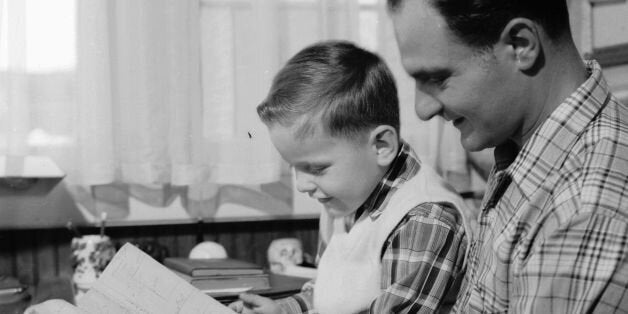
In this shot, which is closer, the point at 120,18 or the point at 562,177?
the point at 562,177

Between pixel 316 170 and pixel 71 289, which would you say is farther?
pixel 71 289

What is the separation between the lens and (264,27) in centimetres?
190

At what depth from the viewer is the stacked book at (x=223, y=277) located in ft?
4.91

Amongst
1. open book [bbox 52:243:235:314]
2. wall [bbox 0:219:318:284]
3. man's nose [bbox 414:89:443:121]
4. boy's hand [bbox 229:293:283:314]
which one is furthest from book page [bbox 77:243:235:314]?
wall [bbox 0:219:318:284]

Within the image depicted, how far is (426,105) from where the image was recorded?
945 millimetres

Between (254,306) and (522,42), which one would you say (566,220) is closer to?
(522,42)

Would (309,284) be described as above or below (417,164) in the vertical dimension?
below

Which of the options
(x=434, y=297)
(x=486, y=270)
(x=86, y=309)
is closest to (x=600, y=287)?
(x=486, y=270)

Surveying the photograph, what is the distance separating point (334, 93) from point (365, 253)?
0.28 metres

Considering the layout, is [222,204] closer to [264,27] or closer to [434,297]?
[264,27]

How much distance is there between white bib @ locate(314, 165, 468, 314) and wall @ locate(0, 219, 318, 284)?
23.5 inches

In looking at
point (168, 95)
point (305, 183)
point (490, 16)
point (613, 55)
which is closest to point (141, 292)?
point (305, 183)

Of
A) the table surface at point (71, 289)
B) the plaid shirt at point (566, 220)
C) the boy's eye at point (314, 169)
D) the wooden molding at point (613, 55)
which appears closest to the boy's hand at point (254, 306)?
the table surface at point (71, 289)

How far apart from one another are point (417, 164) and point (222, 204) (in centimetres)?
75
